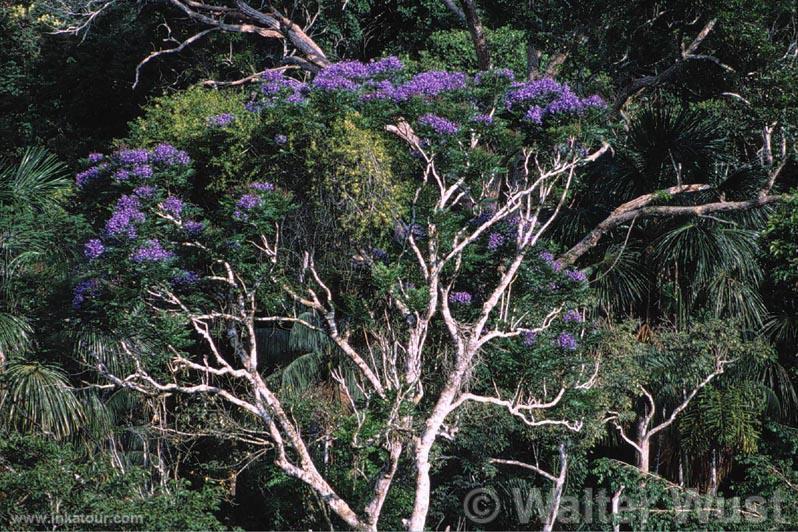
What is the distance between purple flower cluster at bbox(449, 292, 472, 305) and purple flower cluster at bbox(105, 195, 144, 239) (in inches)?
129

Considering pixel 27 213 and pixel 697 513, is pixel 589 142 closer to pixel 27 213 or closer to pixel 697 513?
pixel 697 513

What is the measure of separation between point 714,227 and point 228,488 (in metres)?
6.29

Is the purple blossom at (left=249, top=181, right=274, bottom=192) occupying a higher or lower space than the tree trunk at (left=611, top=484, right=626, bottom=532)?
higher

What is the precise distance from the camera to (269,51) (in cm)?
1769

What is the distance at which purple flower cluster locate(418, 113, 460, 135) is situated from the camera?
10516mm

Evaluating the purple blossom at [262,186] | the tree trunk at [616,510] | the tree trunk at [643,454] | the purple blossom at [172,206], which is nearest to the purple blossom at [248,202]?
the purple blossom at [262,186]

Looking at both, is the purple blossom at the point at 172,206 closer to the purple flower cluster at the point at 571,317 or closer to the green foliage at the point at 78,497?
the green foliage at the point at 78,497

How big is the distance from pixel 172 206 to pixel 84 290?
43.1 inches

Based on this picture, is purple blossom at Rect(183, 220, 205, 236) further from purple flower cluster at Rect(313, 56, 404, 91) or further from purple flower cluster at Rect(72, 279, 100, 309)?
purple flower cluster at Rect(313, 56, 404, 91)

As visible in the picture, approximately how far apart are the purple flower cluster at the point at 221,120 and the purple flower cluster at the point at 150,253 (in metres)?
1.38

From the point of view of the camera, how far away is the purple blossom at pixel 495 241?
11617 mm

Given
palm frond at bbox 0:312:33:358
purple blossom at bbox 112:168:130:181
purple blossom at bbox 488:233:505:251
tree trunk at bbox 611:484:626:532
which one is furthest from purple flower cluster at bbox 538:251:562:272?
palm frond at bbox 0:312:33:358

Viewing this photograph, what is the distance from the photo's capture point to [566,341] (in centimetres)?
1170

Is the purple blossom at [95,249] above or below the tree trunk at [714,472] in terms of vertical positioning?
above
